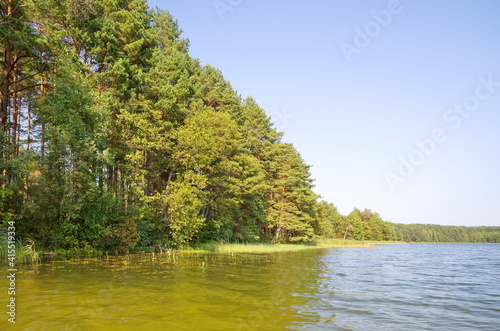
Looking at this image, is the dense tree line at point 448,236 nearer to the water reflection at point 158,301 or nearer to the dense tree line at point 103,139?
the dense tree line at point 103,139

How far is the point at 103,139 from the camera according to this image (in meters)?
22.3

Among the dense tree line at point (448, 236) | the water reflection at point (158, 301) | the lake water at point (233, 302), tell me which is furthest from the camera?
the dense tree line at point (448, 236)

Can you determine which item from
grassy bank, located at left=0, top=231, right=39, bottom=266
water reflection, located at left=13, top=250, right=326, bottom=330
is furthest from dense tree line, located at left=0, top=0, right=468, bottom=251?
water reflection, located at left=13, top=250, right=326, bottom=330

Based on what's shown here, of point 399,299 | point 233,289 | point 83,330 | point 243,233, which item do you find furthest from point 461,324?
point 243,233

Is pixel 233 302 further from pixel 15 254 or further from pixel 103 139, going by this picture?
pixel 103 139

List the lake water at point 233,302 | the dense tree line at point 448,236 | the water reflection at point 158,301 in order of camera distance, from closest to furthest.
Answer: the water reflection at point 158,301, the lake water at point 233,302, the dense tree line at point 448,236

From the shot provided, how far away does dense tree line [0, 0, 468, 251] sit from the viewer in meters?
19.1

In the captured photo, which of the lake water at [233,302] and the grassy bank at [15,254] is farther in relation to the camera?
the grassy bank at [15,254]

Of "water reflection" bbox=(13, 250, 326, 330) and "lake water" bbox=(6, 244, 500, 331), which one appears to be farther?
"lake water" bbox=(6, 244, 500, 331)

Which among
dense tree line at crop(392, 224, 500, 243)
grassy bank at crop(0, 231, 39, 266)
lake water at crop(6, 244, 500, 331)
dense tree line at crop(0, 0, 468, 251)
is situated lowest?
dense tree line at crop(392, 224, 500, 243)

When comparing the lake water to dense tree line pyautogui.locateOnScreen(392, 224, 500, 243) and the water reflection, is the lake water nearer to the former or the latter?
the water reflection

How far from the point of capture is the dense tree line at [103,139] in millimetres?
A: 19062

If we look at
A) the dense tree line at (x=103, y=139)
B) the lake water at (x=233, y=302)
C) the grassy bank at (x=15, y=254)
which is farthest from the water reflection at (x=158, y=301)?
the dense tree line at (x=103, y=139)

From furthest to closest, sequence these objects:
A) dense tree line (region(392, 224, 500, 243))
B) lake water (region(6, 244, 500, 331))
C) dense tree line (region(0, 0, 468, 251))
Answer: dense tree line (region(392, 224, 500, 243)) → dense tree line (region(0, 0, 468, 251)) → lake water (region(6, 244, 500, 331))
